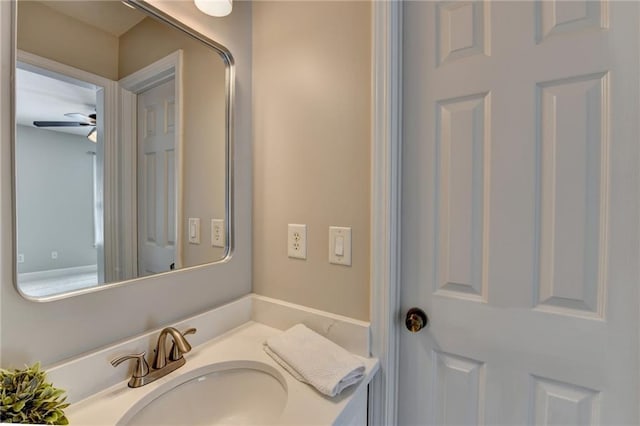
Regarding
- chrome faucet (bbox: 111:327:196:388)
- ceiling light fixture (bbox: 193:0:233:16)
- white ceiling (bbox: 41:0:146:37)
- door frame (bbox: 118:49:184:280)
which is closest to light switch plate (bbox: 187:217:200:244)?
door frame (bbox: 118:49:184:280)

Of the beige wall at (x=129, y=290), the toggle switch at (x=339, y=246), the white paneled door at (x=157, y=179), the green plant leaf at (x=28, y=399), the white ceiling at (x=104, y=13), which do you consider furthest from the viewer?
the toggle switch at (x=339, y=246)

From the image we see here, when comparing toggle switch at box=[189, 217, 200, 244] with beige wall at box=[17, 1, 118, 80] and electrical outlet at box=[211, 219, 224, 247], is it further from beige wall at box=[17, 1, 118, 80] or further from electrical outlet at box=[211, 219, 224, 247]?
beige wall at box=[17, 1, 118, 80]

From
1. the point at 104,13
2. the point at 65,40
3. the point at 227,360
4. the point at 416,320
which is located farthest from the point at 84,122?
the point at 416,320

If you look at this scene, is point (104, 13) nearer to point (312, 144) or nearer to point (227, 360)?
point (312, 144)

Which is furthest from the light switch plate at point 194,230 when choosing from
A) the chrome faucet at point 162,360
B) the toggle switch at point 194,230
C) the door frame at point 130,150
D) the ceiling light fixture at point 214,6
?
the ceiling light fixture at point 214,6

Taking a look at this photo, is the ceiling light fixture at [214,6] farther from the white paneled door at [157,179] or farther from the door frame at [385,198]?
the door frame at [385,198]

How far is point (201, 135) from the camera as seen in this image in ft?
3.24

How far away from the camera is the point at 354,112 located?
0.89 meters

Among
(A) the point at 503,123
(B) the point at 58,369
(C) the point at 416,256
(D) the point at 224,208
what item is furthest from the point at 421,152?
(B) the point at 58,369

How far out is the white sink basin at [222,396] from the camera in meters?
0.73

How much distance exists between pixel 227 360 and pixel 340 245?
495mm

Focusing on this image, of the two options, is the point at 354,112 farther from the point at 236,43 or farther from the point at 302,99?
the point at 236,43

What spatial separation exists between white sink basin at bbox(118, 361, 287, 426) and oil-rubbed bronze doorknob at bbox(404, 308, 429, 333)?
41 cm

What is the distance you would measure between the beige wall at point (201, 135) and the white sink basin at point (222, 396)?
35 cm
